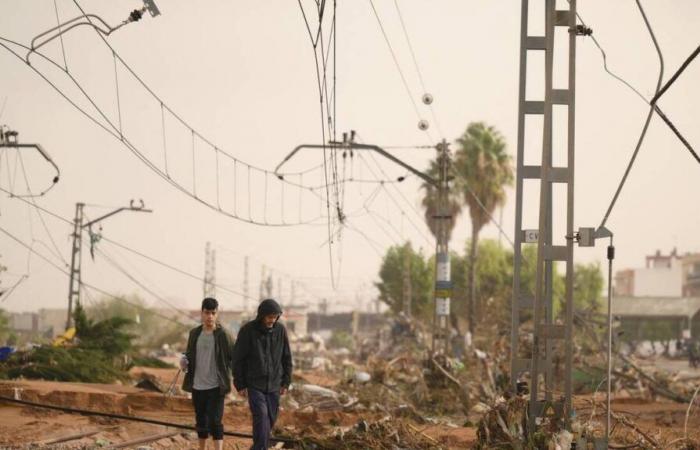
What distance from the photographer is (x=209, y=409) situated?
1073 cm

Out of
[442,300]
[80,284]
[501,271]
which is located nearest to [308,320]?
[501,271]

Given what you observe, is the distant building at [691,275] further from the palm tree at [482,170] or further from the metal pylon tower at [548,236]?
the metal pylon tower at [548,236]

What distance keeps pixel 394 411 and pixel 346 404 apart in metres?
1.35

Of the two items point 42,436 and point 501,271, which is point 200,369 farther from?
point 501,271

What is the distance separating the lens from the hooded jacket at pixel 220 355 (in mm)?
10617

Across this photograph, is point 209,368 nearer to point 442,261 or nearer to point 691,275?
point 442,261

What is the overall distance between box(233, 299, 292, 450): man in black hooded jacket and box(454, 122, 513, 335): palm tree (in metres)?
48.2

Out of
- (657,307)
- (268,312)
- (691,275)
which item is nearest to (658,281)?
(691,275)

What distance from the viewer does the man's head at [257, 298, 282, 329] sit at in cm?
1026

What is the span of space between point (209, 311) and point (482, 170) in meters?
49.4

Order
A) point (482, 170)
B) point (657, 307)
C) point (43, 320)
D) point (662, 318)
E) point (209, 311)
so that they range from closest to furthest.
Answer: point (209, 311) → point (482, 170) → point (662, 318) → point (657, 307) → point (43, 320)

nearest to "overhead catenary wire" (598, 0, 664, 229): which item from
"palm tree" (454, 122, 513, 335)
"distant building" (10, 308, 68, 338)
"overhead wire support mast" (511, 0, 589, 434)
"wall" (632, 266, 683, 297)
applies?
"overhead wire support mast" (511, 0, 589, 434)

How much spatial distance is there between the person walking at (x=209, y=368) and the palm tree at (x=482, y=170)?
48030 millimetres

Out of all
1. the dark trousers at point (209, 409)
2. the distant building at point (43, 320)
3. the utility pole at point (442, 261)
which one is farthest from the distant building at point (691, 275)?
the dark trousers at point (209, 409)
